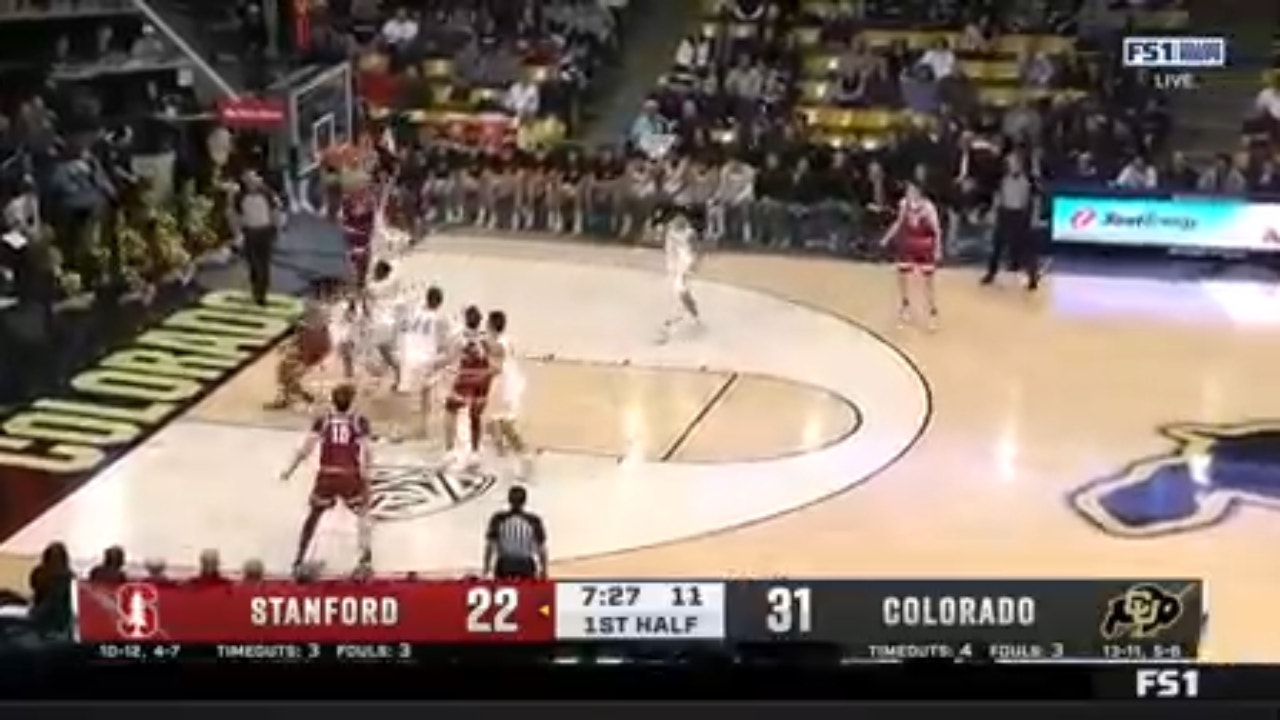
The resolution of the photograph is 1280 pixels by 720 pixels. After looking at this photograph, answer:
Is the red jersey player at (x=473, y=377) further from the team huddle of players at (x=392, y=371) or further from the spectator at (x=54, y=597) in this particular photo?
the spectator at (x=54, y=597)

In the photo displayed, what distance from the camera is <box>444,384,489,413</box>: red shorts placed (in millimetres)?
2654

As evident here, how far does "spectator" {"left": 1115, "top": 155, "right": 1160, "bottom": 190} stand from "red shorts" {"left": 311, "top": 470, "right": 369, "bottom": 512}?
2.04ft

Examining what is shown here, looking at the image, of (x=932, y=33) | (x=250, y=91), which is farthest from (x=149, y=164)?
(x=932, y=33)

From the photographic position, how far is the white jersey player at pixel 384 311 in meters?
2.68

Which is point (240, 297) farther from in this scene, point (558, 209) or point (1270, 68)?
point (1270, 68)

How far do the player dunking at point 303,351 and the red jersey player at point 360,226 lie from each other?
0.10 feet

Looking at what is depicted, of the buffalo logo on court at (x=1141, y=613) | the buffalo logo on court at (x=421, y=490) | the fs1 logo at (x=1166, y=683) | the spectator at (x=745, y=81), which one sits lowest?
the fs1 logo at (x=1166, y=683)

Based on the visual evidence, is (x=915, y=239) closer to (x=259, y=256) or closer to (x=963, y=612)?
(x=963, y=612)

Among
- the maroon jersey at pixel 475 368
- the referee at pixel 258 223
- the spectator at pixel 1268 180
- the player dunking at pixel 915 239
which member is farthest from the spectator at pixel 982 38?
the referee at pixel 258 223

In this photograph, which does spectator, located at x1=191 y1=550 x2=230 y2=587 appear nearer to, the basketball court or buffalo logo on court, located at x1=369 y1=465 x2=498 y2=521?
the basketball court

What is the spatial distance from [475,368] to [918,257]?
347 millimetres

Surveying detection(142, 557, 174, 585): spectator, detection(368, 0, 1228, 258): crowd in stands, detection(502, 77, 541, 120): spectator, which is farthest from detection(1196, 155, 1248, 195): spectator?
detection(142, 557, 174, 585): spectator

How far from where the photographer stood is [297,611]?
8.61 ft

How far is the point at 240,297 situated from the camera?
2.69 m
